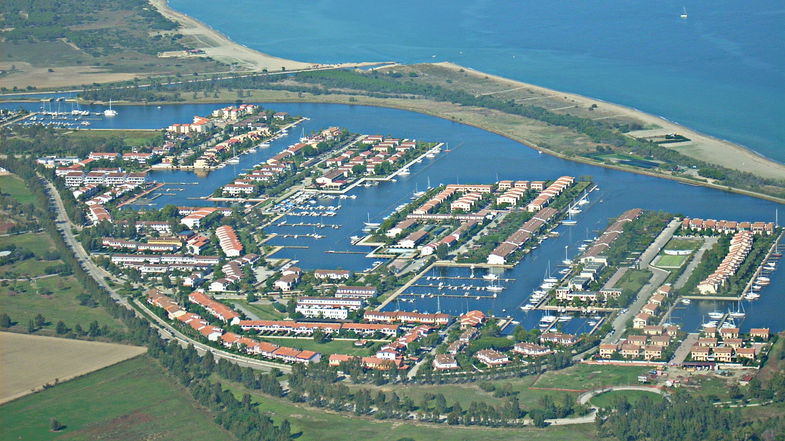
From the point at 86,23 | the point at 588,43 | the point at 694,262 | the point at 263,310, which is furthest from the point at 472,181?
the point at 86,23


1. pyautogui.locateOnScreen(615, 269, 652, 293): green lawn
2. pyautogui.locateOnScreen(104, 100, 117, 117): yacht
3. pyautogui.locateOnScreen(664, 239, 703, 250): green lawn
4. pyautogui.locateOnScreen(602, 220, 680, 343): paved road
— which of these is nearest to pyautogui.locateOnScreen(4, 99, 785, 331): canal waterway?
pyautogui.locateOnScreen(104, 100, 117, 117): yacht

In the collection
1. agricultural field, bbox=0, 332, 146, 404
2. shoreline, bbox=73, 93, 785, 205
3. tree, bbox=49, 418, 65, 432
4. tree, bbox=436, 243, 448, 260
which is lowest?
tree, bbox=49, 418, 65, 432

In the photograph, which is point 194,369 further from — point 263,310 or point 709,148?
point 709,148

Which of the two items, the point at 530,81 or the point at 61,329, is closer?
the point at 61,329

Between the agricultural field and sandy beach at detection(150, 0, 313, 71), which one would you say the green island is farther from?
sandy beach at detection(150, 0, 313, 71)

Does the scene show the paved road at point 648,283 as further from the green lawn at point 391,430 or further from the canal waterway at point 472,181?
the green lawn at point 391,430

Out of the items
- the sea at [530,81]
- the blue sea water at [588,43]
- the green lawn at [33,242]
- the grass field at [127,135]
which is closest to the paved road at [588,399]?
the sea at [530,81]

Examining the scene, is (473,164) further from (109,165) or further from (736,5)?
(736,5)
